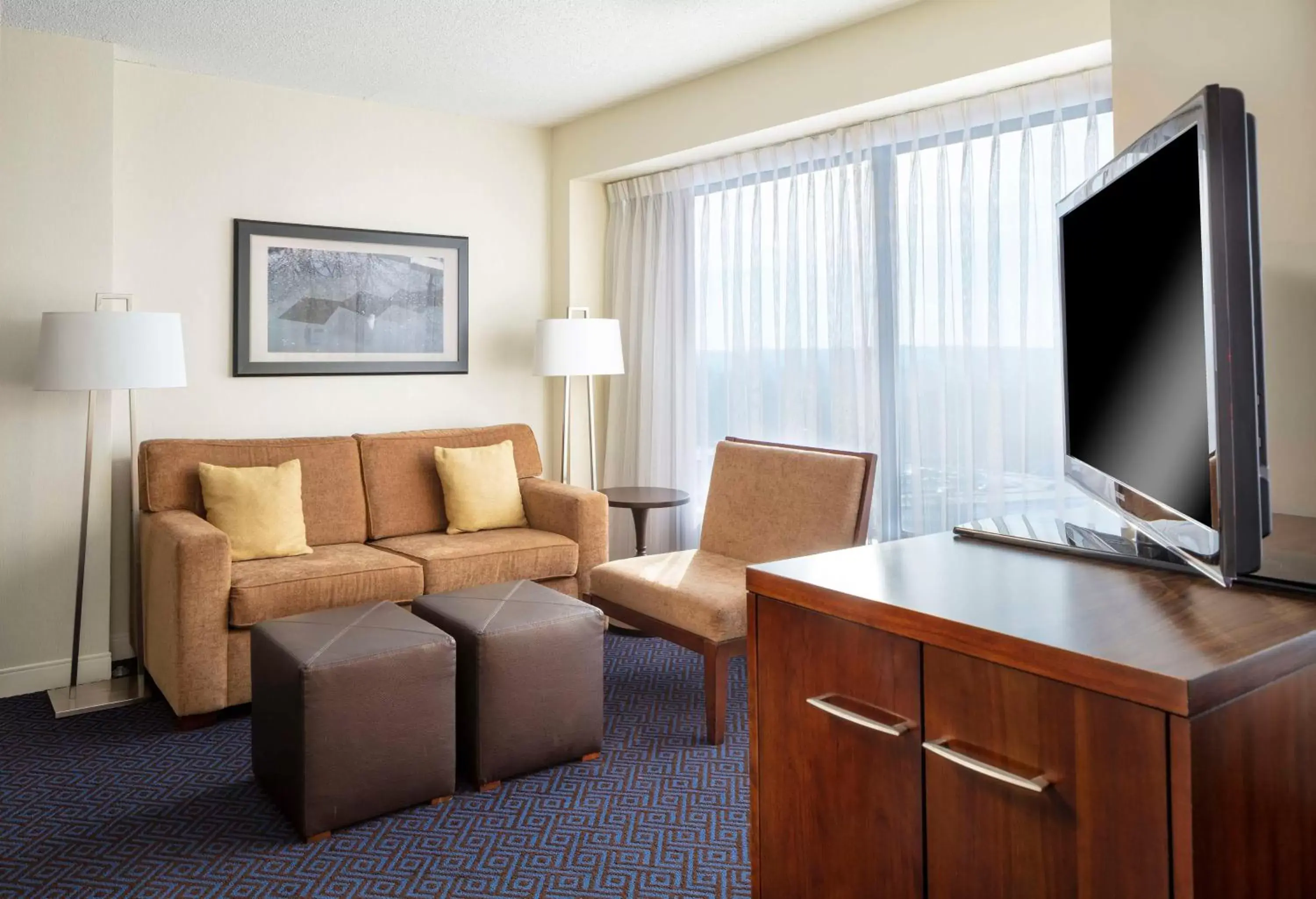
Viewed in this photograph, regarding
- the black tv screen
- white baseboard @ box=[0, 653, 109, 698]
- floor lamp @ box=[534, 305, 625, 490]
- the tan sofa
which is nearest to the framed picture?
the tan sofa

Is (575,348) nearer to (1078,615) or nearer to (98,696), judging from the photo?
(98,696)

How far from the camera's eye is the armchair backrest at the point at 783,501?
10.6 feet

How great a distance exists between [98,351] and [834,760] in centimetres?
308

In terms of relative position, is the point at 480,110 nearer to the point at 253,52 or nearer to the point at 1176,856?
the point at 253,52

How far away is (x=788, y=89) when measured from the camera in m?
3.67

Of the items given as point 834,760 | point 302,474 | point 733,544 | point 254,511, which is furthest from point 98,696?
point 834,760

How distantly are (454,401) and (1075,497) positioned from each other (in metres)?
2.95

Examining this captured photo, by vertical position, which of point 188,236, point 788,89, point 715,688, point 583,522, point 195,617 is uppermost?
point 788,89

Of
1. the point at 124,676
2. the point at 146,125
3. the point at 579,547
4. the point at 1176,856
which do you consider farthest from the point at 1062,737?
the point at 146,125

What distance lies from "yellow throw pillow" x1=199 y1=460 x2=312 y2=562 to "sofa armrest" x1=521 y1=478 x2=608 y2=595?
1.03 meters

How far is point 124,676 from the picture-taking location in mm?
3725

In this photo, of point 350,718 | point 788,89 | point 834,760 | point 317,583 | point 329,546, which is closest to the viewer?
point 834,760

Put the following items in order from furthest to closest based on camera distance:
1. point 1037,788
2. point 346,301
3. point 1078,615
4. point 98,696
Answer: point 346,301, point 98,696, point 1078,615, point 1037,788

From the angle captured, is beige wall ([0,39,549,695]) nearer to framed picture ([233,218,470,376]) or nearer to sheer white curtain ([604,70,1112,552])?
framed picture ([233,218,470,376])
